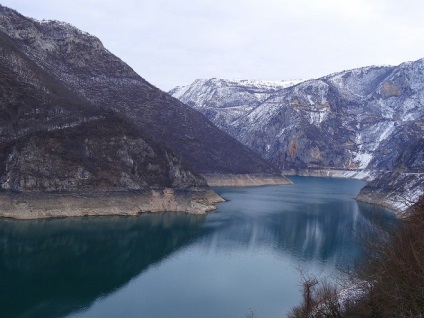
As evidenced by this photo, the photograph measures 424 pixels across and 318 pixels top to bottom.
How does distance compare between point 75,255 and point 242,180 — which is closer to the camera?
point 75,255

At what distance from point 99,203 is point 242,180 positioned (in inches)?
3388

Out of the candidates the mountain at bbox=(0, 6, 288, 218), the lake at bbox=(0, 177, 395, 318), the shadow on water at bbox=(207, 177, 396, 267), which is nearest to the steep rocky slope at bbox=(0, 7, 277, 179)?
the mountain at bbox=(0, 6, 288, 218)

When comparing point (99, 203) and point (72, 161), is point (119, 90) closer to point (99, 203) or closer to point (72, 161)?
point (72, 161)

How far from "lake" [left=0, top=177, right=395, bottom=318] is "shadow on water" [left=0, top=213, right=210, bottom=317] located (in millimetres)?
93

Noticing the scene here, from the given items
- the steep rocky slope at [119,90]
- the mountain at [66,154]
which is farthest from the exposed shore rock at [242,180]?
the mountain at [66,154]

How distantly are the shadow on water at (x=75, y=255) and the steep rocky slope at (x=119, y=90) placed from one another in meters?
57.4

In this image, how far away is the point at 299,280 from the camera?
4553cm

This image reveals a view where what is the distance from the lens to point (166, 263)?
51.4 metres

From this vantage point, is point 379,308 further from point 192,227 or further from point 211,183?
point 211,183

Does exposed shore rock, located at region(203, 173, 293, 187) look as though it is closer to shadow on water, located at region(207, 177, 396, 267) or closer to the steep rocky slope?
the steep rocky slope

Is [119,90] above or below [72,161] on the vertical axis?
above

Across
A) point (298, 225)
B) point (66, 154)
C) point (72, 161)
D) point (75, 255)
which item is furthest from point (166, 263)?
point (298, 225)

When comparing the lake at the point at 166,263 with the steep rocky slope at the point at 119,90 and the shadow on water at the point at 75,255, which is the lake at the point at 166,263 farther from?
the steep rocky slope at the point at 119,90

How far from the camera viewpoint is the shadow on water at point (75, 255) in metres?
36.9
